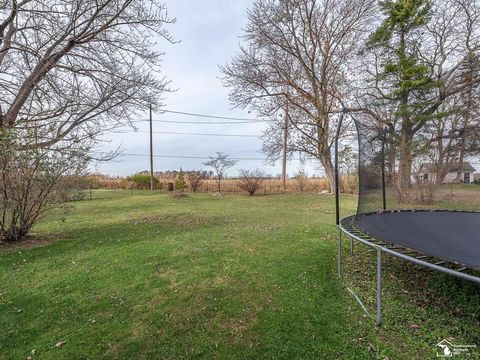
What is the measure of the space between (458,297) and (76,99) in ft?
25.5

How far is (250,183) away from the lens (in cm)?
1553

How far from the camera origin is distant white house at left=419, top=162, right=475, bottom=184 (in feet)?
13.3

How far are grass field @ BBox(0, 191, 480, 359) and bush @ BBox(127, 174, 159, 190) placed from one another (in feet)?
51.8

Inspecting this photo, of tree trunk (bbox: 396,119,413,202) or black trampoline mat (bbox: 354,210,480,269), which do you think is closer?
black trampoline mat (bbox: 354,210,480,269)

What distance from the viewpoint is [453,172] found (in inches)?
166

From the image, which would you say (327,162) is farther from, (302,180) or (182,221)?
(182,221)

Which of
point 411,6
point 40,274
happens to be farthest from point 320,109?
point 40,274

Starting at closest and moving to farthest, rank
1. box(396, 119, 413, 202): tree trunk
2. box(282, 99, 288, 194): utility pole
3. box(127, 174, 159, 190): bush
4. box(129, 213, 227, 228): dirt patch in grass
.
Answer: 1. box(396, 119, 413, 202): tree trunk
2. box(129, 213, 227, 228): dirt patch in grass
3. box(282, 99, 288, 194): utility pole
4. box(127, 174, 159, 190): bush

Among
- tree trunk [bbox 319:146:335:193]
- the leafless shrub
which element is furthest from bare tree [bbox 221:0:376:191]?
the leafless shrub

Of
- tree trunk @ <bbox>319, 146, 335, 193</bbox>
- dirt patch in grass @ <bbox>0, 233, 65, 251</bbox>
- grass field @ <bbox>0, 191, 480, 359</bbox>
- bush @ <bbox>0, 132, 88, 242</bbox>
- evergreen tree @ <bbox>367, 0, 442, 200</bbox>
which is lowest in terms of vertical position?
grass field @ <bbox>0, 191, 480, 359</bbox>

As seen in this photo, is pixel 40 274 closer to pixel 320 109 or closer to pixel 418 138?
pixel 418 138

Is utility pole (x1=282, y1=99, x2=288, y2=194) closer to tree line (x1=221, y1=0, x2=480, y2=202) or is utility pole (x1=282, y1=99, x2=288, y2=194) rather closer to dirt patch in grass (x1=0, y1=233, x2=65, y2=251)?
tree line (x1=221, y1=0, x2=480, y2=202)

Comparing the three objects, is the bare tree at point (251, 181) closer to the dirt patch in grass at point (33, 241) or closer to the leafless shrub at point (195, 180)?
the leafless shrub at point (195, 180)

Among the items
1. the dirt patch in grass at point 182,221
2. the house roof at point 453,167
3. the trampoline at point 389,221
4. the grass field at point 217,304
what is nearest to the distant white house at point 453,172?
the house roof at point 453,167
